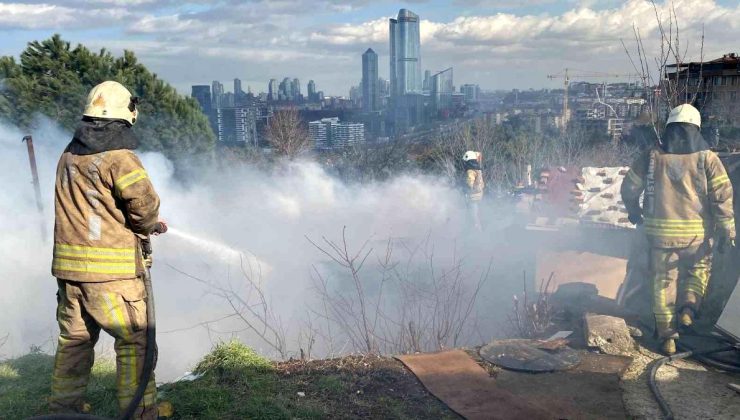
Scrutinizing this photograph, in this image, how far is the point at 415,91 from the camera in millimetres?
25797

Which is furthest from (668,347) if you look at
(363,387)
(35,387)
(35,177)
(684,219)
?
(35,177)

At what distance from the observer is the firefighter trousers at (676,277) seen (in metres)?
5.41

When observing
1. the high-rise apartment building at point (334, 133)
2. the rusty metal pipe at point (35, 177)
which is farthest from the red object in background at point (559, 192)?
the high-rise apartment building at point (334, 133)

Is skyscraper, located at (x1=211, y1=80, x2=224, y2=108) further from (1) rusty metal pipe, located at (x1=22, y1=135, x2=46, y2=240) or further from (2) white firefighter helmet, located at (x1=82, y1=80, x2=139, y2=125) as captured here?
(2) white firefighter helmet, located at (x1=82, y1=80, x2=139, y2=125)

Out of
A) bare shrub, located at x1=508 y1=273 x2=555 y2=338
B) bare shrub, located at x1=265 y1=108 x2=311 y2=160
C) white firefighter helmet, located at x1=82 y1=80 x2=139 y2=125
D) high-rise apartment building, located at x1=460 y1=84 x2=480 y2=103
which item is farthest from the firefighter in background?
high-rise apartment building, located at x1=460 y1=84 x2=480 y2=103

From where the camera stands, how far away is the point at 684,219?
541 cm

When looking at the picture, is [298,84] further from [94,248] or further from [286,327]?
[94,248]

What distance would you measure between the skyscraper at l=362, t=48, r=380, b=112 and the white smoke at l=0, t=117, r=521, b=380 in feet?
32.3

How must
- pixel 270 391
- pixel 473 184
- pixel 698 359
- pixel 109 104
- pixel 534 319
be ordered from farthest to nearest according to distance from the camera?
pixel 473 184 < pixel 534 319 < pixel 698 359 < pixel 270 391 < pixel 109 104

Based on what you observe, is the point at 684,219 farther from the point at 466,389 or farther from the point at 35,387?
the point at 35,387

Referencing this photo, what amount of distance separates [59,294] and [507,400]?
9.75 ft

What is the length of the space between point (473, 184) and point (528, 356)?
6.55m

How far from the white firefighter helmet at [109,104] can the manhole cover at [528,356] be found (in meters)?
3.25

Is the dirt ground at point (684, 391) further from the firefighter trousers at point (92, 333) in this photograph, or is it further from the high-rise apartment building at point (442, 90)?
the high-rise apartment building at point (442, 90)
